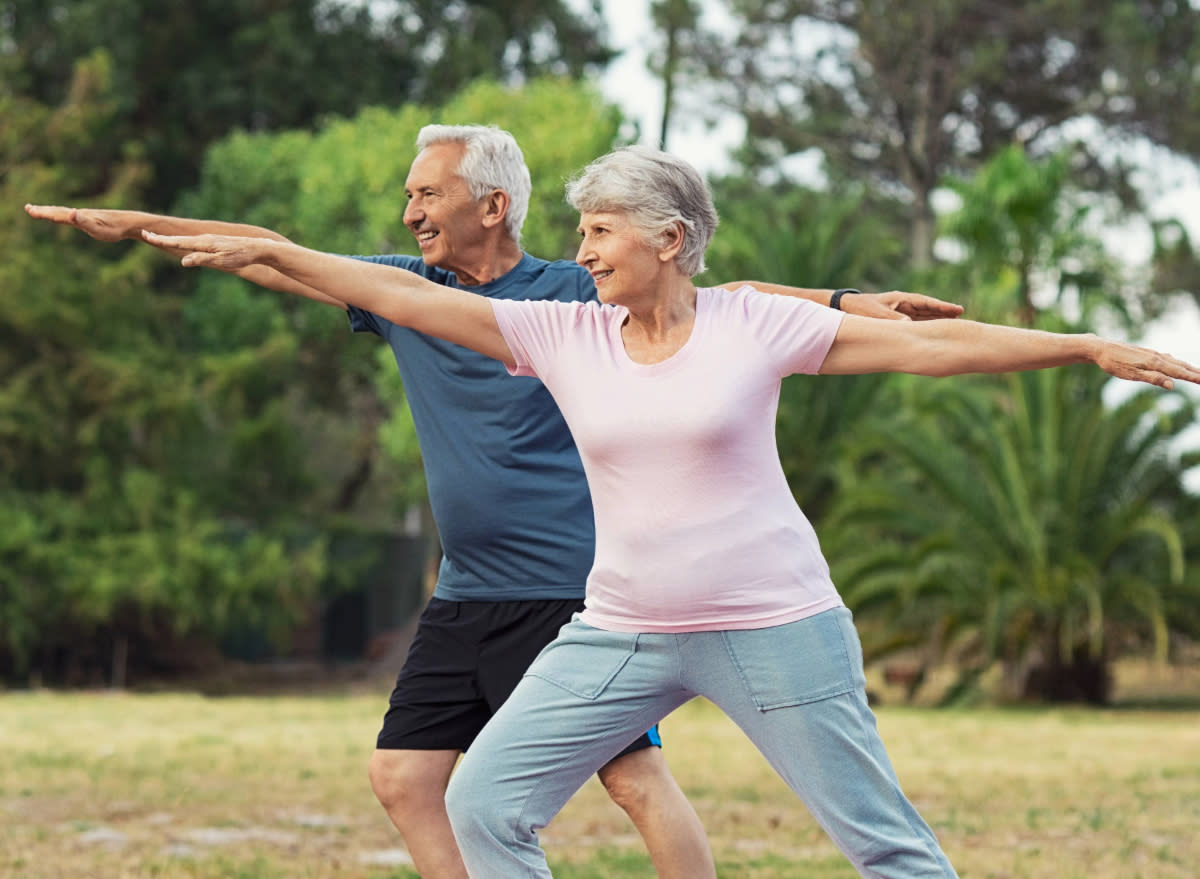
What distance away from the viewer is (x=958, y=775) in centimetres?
1043

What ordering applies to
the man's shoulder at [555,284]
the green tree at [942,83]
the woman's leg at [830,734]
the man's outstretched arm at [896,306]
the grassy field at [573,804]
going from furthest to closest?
1. the green tree at [942,83]
2. the grassy field at [573,804]
3. the man's shoulder at [555,284]
4. the man's outstretched arm at [896,306]
5. the woman's leg at [830,734]

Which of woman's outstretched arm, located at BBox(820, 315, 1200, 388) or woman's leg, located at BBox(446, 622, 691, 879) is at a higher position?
woman's outstretched arm, located at BBox(820, 315, 1200, 388)

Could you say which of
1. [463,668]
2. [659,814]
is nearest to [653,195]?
[463,668]

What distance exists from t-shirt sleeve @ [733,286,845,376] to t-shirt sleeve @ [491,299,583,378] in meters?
0.42

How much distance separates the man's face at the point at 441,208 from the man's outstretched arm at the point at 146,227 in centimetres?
37

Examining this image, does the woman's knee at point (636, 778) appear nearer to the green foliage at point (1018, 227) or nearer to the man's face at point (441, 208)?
the man's face at point (441, 208)

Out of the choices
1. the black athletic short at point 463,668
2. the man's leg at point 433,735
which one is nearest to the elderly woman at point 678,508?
the black athletic short at point 463,668

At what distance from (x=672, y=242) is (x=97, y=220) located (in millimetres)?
1454

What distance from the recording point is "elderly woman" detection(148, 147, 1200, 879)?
349 cm

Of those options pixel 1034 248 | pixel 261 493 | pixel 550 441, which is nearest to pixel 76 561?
pixel 261 493

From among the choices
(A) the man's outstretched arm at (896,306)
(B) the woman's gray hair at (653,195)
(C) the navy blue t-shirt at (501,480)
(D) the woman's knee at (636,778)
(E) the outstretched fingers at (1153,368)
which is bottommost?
(D) the woman's knee at (636,778)

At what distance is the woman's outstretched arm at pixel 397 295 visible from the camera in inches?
146

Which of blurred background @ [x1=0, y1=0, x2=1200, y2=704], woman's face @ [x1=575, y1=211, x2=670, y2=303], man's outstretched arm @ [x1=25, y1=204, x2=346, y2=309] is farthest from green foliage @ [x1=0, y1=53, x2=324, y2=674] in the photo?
woman's face @ [x1=575, y1=211, x2=670, y2=303]

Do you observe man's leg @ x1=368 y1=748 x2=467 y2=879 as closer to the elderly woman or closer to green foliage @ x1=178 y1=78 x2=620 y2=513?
the elderly woman
